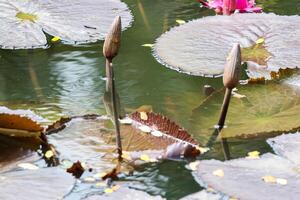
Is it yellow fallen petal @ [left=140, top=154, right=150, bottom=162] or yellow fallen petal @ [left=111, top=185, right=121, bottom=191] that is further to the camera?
yellow fallen petal @ [left=140, top=154, right=150, bottom=162]

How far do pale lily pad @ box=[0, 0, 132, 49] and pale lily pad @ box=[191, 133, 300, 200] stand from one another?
3.11 ft

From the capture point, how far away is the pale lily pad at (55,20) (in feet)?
7.06

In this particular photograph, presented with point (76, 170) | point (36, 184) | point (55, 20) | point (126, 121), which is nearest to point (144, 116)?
point (126, 121)

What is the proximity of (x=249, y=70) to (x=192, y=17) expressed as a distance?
627 millimetres

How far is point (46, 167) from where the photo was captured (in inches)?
55.2

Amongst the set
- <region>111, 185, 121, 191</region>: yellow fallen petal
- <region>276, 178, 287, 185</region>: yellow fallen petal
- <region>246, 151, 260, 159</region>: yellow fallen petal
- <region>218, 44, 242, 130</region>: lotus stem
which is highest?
<region>218, 44, 242, 130</region>: lotus stem

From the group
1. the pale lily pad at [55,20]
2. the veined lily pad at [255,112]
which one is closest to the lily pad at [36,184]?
the veined lily pad at [255,112]

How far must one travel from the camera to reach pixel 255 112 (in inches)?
64.9

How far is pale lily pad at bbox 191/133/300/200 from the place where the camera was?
128 cm

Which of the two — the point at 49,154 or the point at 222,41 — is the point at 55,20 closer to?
the point at 222,41

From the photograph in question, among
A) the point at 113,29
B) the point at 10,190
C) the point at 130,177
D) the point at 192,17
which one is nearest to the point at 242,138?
the point at 130,177

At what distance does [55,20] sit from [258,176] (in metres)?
1.18

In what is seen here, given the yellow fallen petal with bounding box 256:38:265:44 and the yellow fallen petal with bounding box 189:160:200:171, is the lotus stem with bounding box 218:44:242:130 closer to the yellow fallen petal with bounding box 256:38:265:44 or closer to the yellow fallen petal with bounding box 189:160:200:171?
the yellow fallen petal with bounding box 189:160:200:171

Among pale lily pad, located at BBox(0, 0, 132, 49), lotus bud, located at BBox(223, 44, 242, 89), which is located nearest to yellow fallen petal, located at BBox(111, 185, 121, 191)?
lotus bud, located at BBox(223, 44, 242, 89)
